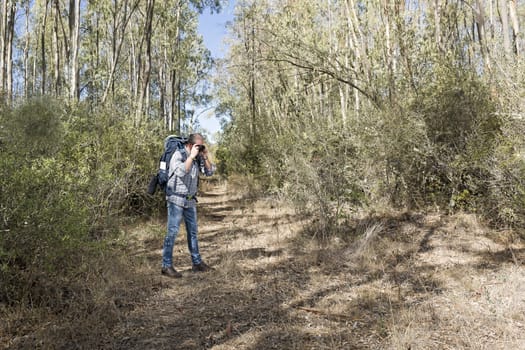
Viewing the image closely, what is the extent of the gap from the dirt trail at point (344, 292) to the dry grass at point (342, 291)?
1 centimetres

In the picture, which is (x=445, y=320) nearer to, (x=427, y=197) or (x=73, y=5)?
(x=427, y=197)

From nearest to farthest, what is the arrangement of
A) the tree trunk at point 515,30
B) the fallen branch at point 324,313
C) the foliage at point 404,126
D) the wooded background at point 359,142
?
the fallen branch at point 324,313
the wooded background at point 359,142
the foliage at point 404,126
the tree trunk at point 515,30

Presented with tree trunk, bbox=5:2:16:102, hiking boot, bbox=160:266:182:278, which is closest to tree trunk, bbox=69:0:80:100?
hiking boot, bbox=160:266:182:278

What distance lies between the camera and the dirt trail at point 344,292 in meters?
3.28

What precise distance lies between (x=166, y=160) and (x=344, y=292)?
2599 millimetres

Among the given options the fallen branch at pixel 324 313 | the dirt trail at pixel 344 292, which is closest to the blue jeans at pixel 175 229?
the dirt trail at pixel 344 292

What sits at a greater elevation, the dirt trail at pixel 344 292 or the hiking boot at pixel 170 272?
the hiking boot at pixel 170 272

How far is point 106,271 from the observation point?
4574 millimetres

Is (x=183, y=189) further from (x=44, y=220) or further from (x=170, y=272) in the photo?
(x=44, y=220)

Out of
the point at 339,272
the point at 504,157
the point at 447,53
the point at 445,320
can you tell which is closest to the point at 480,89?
the point at 447,53

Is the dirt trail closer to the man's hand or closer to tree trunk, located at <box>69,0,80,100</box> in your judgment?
the man's hand

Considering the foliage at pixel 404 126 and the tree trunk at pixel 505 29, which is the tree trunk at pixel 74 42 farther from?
the tree trunk at pixel 505 29

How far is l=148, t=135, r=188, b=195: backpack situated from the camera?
15.6ft

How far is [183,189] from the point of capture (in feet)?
15.6
